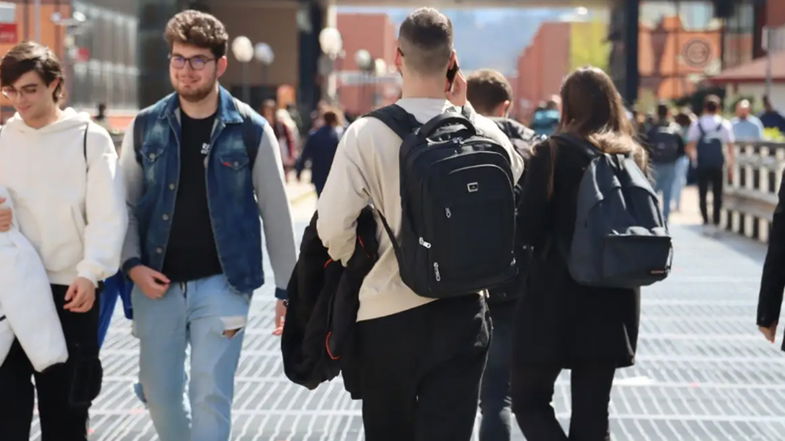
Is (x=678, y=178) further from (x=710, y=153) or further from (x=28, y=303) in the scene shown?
(x=28, y=303)

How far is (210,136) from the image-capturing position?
17.9 feet

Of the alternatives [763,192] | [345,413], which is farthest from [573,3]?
[345,413]

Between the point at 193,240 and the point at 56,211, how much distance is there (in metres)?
0.50

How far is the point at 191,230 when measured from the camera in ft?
17.8

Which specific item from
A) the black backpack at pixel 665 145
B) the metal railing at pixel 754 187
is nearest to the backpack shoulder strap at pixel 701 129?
the black backpack at pixel 665 145

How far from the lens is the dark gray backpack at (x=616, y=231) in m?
5.07

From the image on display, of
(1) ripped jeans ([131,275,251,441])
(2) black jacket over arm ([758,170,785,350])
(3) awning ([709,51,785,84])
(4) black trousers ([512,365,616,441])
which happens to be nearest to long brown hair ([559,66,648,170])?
(2) black jacket over arm ([758,170,785,350])

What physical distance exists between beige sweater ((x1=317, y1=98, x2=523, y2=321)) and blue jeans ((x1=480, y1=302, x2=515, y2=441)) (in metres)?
A: 1.67

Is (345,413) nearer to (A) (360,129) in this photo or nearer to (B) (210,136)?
(B) (210,136)

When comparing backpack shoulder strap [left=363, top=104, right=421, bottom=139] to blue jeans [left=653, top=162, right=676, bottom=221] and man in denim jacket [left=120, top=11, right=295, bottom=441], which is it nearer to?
man in denim jacket [left=120, top=11, right=295, bottom=441]

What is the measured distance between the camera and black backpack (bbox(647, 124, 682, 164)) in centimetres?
2031

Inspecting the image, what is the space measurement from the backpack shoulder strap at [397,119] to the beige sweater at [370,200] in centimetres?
2

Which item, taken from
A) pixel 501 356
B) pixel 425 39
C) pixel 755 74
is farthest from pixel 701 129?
pixel 755 74

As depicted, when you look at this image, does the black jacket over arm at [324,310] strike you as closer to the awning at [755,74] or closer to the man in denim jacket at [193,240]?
the man in denim jacket at [193,240]
